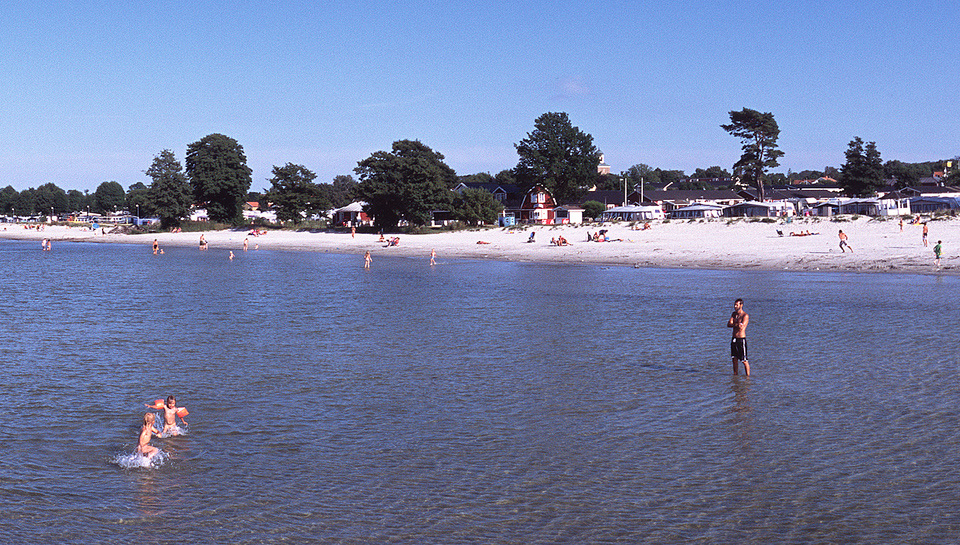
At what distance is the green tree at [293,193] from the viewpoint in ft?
336

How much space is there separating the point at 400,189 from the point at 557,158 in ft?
111

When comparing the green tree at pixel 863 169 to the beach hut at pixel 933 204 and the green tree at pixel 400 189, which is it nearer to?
the beach hut at pixel 933 204

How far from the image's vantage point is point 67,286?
42.2 meters

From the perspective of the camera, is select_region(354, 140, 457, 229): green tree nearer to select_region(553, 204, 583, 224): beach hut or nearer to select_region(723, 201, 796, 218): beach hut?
select_region(553, 204, 583, 224): beach hut

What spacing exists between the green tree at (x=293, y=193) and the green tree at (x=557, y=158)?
29178mm

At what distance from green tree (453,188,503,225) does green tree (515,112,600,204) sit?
2357 centimetres

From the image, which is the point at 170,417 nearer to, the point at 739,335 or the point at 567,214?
the point at 739,335

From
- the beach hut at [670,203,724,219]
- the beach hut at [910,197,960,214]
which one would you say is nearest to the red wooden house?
the beach hut at [670,203,724,219]

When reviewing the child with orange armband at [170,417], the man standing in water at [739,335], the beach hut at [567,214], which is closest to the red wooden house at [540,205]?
the beach hut at [567,214]

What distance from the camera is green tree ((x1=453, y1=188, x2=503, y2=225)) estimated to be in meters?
88.9

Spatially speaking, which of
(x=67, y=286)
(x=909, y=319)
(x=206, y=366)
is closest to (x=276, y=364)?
(x=206, y=366)

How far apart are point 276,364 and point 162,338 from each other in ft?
20.4

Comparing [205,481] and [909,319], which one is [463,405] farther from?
[909,319]

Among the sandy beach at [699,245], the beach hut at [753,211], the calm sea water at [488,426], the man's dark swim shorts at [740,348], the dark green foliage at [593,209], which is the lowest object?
the calm sea water at [488,426]
